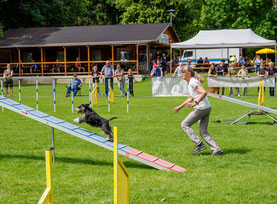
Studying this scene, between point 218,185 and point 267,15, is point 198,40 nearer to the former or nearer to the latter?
point 267,15

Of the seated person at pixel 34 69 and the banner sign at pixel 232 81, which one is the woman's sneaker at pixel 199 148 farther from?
the seated person at pixel 34 69

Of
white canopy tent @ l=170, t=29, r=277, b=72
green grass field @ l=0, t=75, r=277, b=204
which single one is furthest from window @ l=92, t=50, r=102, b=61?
green grass field @ l=0, t=75, r=277, b=204

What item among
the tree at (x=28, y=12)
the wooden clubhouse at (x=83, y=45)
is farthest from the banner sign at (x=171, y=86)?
the tree at (x=28, y=12)

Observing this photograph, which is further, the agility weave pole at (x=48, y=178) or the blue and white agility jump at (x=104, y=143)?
the blue and white agility jump at (x=104, y=143)

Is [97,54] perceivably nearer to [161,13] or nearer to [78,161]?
[161,13]

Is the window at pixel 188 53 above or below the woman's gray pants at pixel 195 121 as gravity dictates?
above

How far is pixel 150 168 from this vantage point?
7.59 m

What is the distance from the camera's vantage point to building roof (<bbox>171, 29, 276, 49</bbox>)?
29492 mm

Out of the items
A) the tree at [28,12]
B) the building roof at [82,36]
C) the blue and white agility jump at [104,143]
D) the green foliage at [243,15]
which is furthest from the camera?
the green foliage at [243,15]

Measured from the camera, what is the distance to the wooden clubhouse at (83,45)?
115 ft

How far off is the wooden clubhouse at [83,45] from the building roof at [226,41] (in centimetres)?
430

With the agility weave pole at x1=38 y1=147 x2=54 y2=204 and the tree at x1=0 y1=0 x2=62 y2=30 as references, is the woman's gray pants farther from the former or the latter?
the tree at x1=0 y1=0 x2=62 y2=30

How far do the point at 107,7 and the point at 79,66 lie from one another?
2692 centimetres

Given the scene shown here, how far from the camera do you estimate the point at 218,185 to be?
637 centimetres
